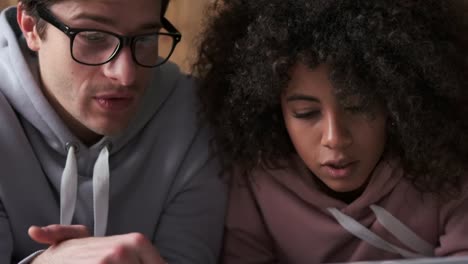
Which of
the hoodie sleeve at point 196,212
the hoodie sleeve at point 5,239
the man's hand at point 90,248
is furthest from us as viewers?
the hoodie sleeve at point 196,212

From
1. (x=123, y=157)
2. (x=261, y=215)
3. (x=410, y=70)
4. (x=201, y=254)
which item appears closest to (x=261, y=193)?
(x=261, y=215)

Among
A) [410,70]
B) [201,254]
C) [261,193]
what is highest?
[410,70]

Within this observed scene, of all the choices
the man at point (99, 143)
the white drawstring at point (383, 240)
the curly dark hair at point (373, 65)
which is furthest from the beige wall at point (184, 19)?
the white drawstring at point (383, 240)

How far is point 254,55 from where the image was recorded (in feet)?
4.50

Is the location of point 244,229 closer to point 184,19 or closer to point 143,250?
point 143,250

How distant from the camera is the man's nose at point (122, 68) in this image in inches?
52.5

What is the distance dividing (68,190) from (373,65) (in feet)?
1.93

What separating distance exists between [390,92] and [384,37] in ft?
0.31

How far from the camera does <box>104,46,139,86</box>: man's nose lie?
4.38 feet

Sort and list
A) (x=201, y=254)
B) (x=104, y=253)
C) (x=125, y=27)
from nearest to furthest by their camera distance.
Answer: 1. (x=104, y=253)
2. (x=125, y=27)
3. (x=201, y=254)

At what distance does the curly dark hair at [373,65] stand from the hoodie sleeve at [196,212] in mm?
86

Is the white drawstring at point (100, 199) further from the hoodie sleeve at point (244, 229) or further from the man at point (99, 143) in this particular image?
the hoodie sleeve at point (244, 229)

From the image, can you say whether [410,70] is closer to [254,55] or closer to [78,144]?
[254,55]

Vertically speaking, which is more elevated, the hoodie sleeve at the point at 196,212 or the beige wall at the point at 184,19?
the beige wall at the point at 184,19
